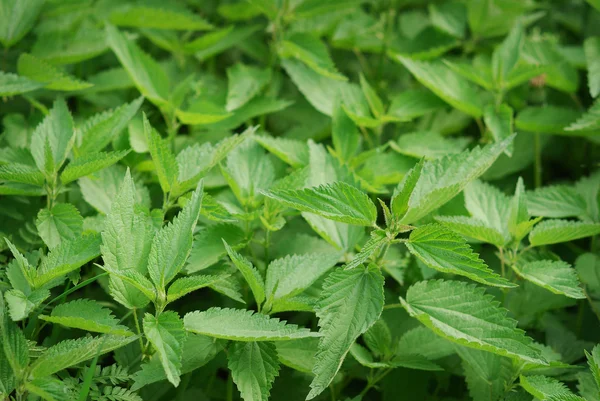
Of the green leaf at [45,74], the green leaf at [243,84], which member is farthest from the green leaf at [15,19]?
the green leaf at [243,84]

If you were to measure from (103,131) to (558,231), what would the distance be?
3.44ft

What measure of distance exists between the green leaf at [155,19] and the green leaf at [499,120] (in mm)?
863

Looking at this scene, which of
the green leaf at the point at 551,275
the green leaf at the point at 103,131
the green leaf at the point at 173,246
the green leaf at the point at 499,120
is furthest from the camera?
the green leaf at the point at 499,120

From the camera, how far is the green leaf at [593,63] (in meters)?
1.64

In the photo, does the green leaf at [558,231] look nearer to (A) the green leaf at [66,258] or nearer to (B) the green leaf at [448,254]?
(B) the green leaf at [448,254]

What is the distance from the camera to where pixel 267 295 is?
1.16 metres

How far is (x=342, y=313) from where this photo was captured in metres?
1.08

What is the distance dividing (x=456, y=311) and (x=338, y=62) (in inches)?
50.2

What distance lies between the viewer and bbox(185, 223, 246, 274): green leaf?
4.06 ft

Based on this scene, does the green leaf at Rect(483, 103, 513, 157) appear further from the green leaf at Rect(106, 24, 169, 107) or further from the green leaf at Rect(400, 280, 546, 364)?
the green leaf at Rect(106, 24, 169, 107)

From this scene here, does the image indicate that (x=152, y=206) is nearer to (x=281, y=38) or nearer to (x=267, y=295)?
(x=267, y=295)

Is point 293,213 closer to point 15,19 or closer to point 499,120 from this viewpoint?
point 499,120

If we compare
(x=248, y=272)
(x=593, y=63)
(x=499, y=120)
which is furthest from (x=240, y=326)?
(x=593, y=63)

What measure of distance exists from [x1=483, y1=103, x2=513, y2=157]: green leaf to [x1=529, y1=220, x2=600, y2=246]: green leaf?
0.31m
